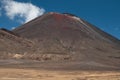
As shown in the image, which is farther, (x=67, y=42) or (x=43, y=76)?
(x=67, y=42)

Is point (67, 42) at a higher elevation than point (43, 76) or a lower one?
higher

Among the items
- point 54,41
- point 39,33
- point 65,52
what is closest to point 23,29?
point 39,33

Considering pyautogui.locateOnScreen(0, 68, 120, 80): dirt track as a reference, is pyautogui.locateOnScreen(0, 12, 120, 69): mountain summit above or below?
above

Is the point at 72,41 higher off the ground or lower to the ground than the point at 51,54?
higher

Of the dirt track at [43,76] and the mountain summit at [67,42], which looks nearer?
the dirt track at [43,76]

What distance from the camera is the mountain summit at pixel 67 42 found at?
4237 inches

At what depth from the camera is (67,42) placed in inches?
5202

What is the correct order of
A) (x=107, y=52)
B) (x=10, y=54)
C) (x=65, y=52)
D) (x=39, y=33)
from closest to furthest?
(x=10, y=54), (x=65, y=52), (x=107, y=52), (x=39, y=33)

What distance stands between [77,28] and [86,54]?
110ft

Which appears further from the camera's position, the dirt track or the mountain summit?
the mountain summit

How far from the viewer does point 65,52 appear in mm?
117438

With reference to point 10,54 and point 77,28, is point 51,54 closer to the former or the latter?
point 10,54

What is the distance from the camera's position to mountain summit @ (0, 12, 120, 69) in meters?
108

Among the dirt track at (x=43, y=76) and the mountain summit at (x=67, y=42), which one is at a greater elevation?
the mountain summit at (x=67, y=42)
